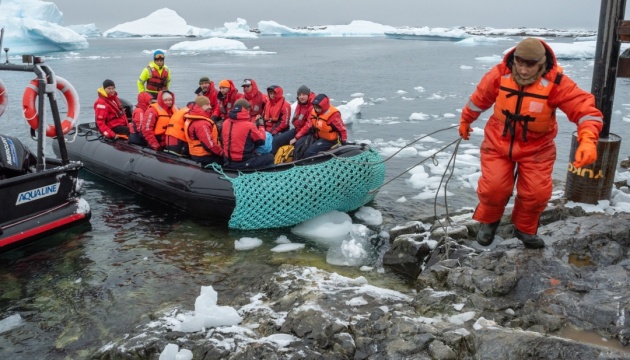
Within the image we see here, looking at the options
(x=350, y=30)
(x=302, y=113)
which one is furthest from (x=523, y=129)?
(x=350, y=30)

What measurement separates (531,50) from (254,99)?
6.05m

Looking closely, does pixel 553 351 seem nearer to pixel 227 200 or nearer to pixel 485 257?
pixel 485 257

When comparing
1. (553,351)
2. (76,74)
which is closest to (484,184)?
(553,351)

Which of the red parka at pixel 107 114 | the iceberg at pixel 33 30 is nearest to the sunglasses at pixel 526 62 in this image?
the red parka at pixel 107 114

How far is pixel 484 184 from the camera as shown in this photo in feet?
12.2

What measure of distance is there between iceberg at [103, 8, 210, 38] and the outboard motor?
289 ft

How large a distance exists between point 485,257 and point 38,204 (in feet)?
14.6

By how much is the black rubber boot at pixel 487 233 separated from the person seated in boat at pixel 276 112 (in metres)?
4.45

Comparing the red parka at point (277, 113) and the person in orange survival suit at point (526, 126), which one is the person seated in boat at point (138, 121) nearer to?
the red parka at point (277, 113)

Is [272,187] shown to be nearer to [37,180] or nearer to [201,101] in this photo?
[201,101]

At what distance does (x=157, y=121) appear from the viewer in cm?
699

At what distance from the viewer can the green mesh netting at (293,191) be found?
229 inches

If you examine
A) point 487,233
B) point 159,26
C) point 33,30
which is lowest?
point 487,233

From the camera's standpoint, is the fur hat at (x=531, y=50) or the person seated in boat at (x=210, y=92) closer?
the fur hat at (x=531, y=50)
